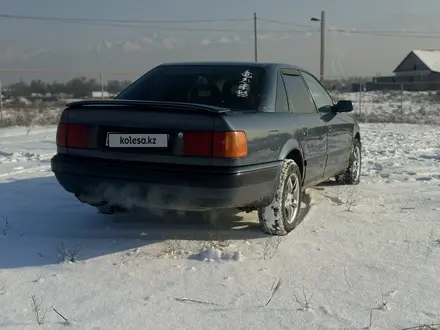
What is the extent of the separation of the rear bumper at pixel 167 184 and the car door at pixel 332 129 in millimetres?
1513

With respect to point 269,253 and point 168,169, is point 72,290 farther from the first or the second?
point 269,253

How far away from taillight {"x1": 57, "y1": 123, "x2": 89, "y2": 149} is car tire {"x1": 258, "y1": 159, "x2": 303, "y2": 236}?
1.42 m

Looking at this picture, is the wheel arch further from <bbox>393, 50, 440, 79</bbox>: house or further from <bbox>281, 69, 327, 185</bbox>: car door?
<bbox>393, 50, 440, 79</bbox>: house

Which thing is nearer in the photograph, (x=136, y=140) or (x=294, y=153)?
(x=136, y=140)

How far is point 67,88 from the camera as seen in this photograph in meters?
22.3

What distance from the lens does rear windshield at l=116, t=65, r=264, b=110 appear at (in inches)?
161

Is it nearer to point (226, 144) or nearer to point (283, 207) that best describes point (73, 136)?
point (226, 144)

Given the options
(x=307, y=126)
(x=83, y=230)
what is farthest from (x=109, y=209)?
(x=307, y=126)

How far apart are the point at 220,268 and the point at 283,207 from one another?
0.90 meters

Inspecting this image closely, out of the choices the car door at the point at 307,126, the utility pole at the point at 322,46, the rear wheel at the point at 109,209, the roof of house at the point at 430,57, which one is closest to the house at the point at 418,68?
the roof of house at the point at 430,57

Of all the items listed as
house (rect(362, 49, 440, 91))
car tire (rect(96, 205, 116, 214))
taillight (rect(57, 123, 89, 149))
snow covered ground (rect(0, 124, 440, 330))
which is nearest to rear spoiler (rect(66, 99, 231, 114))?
taillight (rect(57, 123, 89, 149))

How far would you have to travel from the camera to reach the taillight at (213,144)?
3311 mm

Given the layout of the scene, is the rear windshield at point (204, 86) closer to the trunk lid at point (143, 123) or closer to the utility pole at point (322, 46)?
the trunk lid at point (143, 123)

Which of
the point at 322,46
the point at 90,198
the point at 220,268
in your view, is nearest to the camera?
the point at 220,268
